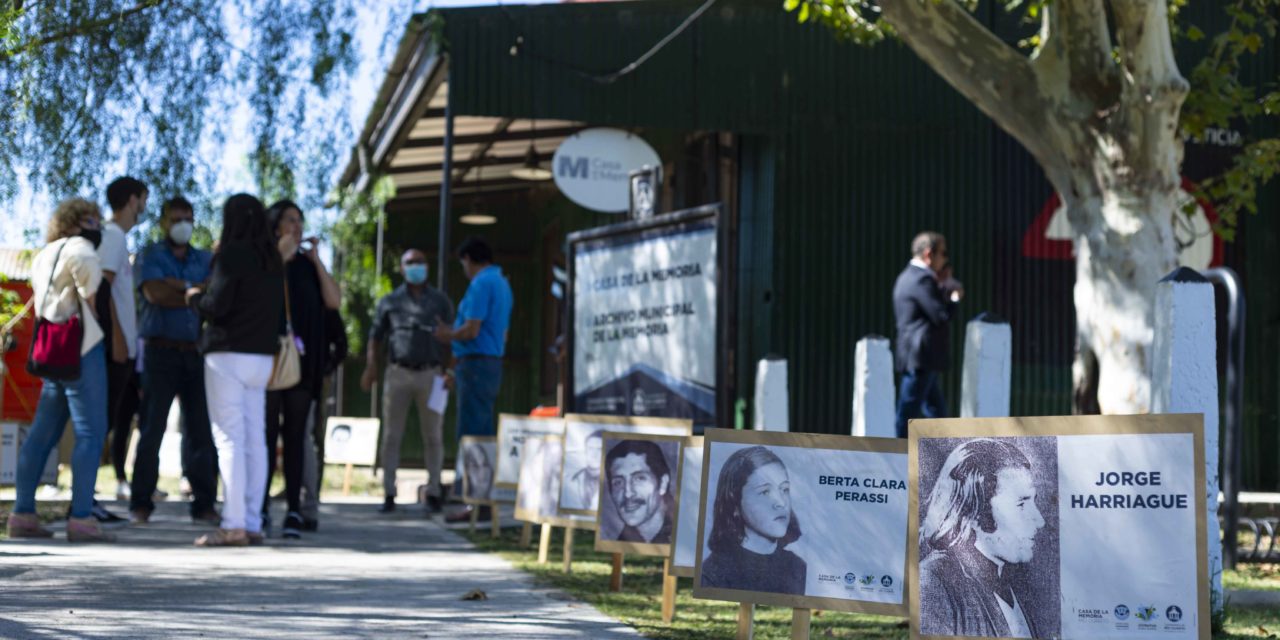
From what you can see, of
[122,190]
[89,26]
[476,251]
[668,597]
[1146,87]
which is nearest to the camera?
[668,597]

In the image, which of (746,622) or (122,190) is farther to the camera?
(122,190)

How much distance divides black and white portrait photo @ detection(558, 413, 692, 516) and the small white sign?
6381mm

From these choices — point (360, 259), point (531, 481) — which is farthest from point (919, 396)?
point (360, 259)

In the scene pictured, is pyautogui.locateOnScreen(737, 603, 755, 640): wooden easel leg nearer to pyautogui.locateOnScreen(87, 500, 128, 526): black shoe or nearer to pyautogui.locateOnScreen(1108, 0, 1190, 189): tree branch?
pyautogui.locateOnScreen(1108, 0, 1190, 189): tree branch

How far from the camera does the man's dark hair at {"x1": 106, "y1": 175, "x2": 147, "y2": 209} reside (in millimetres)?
8531

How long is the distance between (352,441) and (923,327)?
5686mm

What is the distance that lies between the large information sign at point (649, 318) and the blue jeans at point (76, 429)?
290 cm

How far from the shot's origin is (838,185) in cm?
1449

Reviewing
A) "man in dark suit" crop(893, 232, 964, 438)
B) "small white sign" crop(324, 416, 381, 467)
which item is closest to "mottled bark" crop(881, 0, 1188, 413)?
"man in dark suit" crop(893, 232, 964, 438)

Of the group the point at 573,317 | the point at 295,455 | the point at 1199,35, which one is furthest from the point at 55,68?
the point at 1199,35

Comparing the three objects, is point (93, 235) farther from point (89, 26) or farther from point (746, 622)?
point (746, 622)

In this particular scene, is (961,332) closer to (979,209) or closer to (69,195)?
(979,209)

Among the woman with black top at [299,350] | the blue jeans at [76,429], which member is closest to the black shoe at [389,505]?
the woman with black top at [299,350]

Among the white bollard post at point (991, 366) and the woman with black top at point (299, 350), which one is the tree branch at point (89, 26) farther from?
the white bollard post at point (991, 366)
